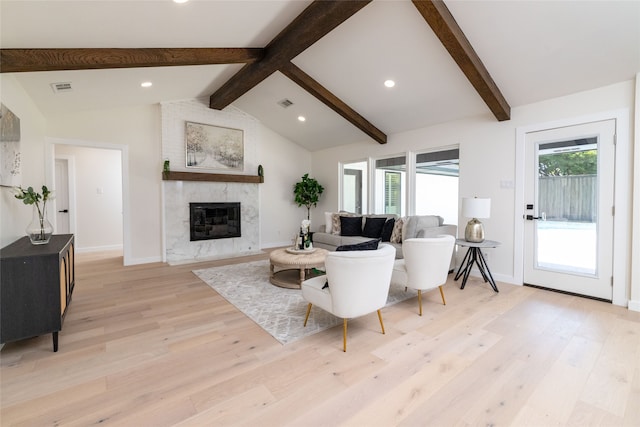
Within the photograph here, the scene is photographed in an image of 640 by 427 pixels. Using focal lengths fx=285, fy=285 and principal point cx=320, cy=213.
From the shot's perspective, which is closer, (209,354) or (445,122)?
(209,354)

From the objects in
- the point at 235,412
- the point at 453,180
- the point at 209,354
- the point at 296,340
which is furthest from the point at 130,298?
the point at 453,180

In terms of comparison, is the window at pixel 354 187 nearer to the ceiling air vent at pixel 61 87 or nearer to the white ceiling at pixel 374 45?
the white ceiling at pixel 374 45

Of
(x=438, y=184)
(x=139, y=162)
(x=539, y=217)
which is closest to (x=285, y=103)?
(x=139, y=162)

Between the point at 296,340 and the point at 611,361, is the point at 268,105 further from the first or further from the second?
the point at 611,361

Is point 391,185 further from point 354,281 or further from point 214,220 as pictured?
point 354,281

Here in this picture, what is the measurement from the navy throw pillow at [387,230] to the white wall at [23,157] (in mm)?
4791

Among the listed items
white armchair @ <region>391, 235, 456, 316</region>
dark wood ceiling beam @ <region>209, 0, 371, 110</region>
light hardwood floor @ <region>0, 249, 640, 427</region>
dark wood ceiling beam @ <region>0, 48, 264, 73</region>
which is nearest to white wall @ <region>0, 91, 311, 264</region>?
dark wood ceiling beam @ <region>0, 48, 264, 73</region>

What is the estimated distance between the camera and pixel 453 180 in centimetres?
491

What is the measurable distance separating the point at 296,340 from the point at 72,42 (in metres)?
3.52

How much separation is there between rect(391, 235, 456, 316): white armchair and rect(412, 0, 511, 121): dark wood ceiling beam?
1973 mm

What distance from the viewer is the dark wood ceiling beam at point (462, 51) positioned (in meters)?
2.73

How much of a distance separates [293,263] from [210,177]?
3283 mm

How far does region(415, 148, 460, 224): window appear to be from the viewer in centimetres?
488

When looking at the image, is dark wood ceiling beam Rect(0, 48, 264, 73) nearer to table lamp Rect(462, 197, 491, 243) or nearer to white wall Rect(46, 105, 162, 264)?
white wall Rect(46, 105, 162, 264)
